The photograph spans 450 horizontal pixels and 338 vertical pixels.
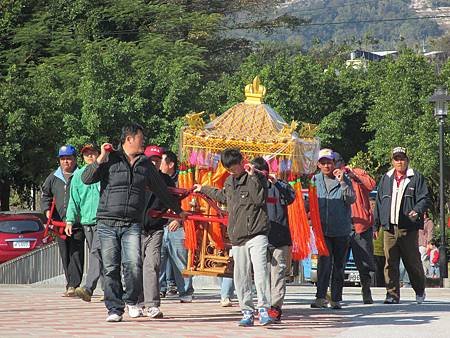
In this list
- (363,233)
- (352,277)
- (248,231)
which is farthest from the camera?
(352,277)

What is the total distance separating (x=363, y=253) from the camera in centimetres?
1563

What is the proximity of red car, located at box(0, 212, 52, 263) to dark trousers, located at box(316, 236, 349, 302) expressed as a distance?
15448mm

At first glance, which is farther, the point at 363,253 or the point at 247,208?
Result: the point at 363,253

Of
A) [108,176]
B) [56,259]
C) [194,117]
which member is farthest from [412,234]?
[56,259]

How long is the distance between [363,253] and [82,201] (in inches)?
135

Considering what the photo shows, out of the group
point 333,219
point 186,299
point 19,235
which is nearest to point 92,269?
point 186,299

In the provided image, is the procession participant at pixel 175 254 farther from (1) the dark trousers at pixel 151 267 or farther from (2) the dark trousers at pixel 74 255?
(1) the dark trousers at pixel 151 267

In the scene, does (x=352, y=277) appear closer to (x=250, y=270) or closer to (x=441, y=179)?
(x=441, y=179)

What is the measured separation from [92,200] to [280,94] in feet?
94.2

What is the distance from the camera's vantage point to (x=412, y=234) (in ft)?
51.3

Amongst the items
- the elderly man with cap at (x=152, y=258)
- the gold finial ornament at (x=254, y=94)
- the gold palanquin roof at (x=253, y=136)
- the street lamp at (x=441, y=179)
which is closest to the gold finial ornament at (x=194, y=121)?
the gold palanquin roof at (x=253, y=136)

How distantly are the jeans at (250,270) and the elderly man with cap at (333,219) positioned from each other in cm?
238

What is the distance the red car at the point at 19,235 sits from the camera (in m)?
29.6

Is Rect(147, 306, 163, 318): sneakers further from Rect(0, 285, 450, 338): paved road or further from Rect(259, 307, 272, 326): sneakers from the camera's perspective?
Rect(259, 307, 272, 326): sneakers
